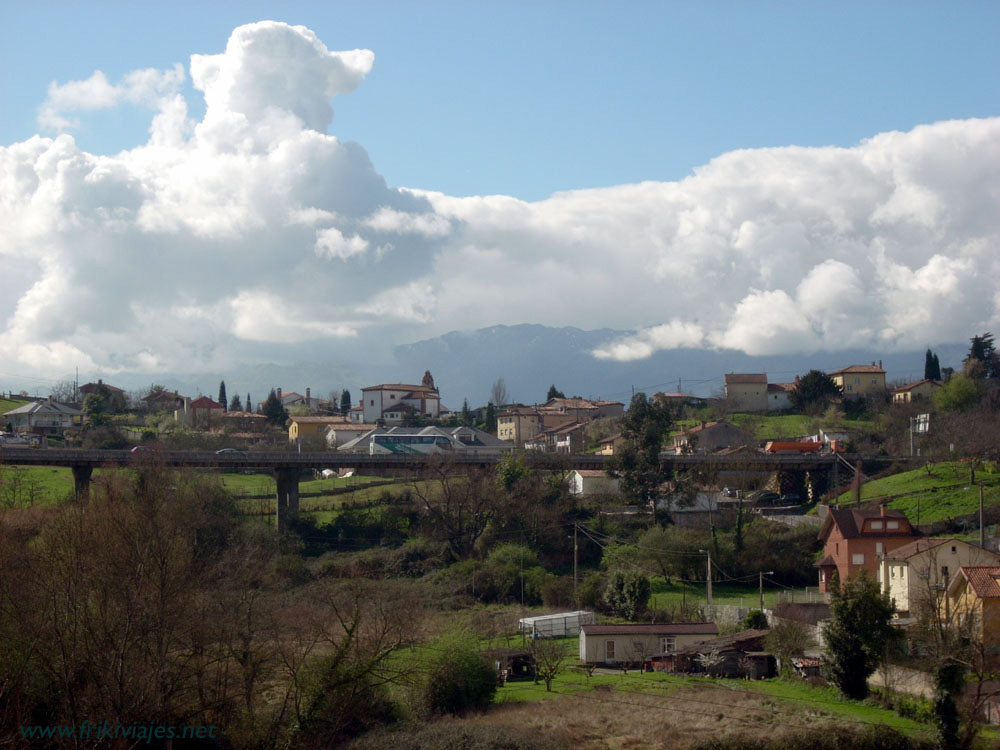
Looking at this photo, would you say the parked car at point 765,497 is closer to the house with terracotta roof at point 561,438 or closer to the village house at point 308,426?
the house with terracotta roof at point 561,438

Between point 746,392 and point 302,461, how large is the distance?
55.6m

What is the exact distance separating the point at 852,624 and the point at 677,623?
24.4 ft

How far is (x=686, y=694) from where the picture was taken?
2678 cm

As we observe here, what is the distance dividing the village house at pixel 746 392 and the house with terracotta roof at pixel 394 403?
99.4ft

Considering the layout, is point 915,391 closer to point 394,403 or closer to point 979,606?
point 394,403

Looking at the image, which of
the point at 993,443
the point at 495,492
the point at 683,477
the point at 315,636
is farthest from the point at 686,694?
the point at 993,443

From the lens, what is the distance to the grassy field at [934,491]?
46344mm

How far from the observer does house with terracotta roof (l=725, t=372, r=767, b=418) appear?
307 ft

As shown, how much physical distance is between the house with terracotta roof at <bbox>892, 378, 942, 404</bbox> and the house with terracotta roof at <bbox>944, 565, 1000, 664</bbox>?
5346 cm

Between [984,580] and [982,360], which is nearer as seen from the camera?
[984,580]

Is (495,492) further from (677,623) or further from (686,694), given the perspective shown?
(686,694)

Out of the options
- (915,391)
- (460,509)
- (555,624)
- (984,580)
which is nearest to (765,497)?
(460,509)

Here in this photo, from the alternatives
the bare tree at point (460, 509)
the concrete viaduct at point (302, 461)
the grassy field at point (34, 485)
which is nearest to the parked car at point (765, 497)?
the concrete viaduct at point (302, 461)

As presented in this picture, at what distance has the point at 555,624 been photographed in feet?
117
